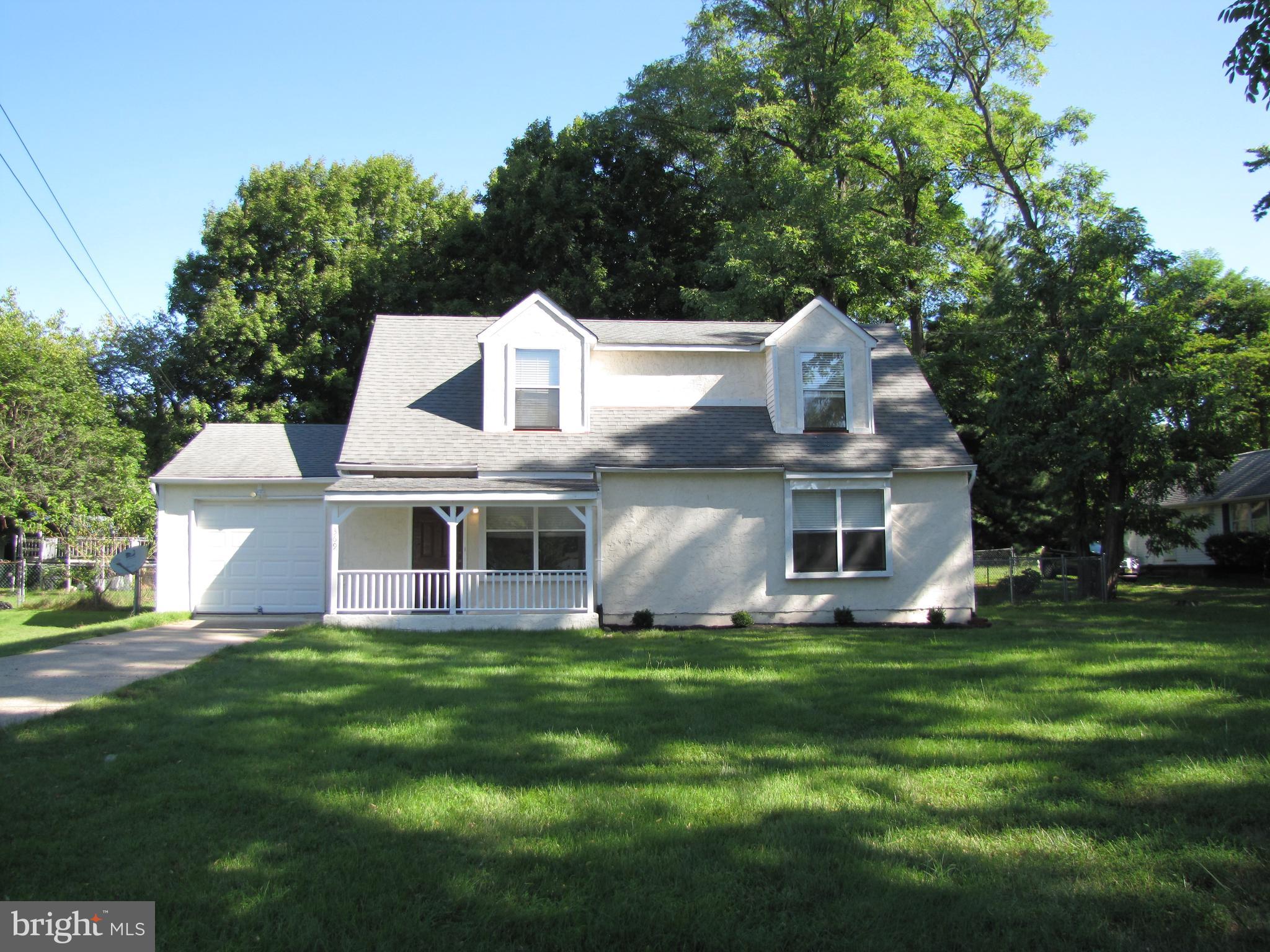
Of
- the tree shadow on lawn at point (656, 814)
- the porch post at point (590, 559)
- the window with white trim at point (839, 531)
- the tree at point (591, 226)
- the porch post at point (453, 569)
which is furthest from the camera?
the tree at point (591, 226)

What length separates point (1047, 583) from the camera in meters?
20.8

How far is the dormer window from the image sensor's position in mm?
15781

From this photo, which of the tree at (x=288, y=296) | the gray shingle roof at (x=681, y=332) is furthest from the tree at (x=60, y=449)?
the gray shingle roof at (x=681, y=332)

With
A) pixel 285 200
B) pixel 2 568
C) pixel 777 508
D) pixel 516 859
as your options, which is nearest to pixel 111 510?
pixel 2 568

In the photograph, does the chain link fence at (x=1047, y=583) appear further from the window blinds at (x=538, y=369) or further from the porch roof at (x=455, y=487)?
the window blinds at (x=538, y=369)

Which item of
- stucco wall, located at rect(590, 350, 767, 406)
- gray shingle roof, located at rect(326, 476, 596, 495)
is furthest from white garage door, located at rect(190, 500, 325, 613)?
stucco wall, located at rect(590, 350, 767, 406)

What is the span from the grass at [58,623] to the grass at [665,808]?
4547mm

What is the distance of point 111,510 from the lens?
81.7 ft

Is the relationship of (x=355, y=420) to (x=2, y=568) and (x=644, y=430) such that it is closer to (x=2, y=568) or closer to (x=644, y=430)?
(x=644, y=430)

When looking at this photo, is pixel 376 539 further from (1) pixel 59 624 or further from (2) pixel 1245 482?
(2) pixel 1245 482

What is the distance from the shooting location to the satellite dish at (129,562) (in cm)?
1506

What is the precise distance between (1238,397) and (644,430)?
12.8 m

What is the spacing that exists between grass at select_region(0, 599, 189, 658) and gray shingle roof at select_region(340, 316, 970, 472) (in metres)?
4.37

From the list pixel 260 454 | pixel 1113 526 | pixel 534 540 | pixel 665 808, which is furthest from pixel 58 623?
pixel 1113 526
